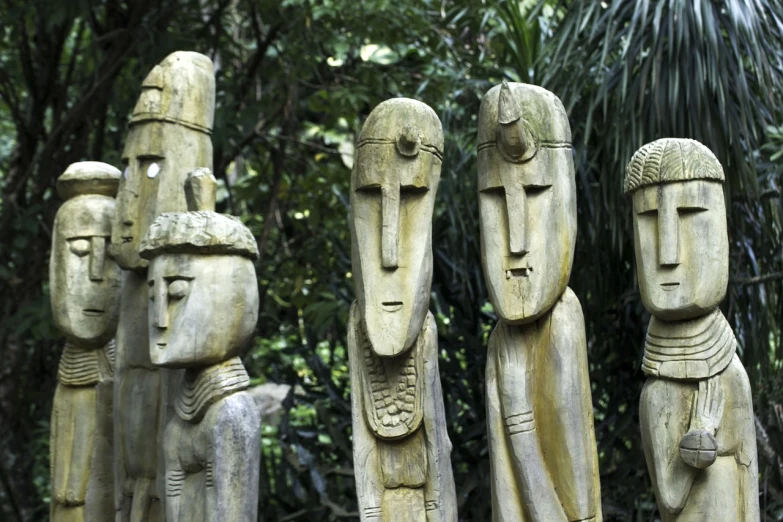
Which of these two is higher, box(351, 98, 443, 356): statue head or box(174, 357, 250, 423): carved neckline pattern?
box(351, 98, 443, 356): statue head

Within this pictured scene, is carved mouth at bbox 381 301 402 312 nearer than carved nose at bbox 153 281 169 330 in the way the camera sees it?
Yes

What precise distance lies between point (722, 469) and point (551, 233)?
3.50ft

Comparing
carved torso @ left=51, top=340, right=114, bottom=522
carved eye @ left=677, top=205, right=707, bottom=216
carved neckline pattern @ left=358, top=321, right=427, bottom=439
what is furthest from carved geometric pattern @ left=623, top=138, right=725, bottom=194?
carved torso @ left=51, top=340, right=114, bottom=522

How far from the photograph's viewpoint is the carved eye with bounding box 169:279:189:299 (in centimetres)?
462

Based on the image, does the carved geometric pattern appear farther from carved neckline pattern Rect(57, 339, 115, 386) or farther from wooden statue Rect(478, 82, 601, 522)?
carved neckline pattern Rect(57, 339, 115, 386)

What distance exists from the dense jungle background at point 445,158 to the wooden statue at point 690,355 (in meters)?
1.71

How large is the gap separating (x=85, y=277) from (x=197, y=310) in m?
1.31

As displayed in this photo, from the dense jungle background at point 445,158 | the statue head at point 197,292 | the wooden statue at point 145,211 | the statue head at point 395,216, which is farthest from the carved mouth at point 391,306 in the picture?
the dense jungle background at point 445,158

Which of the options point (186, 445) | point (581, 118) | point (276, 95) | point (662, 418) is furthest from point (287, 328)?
point (662, 418)

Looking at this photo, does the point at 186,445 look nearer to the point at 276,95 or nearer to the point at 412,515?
the point at 412,515

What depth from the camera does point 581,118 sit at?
Answer: 711cm

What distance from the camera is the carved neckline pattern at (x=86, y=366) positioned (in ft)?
18.8

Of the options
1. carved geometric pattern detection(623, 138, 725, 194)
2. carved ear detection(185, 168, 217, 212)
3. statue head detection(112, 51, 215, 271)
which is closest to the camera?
carved geometric pattern detection(623, 138, 725, 194)

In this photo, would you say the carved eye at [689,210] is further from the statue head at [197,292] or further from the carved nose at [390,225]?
the statue head at [197,292]
